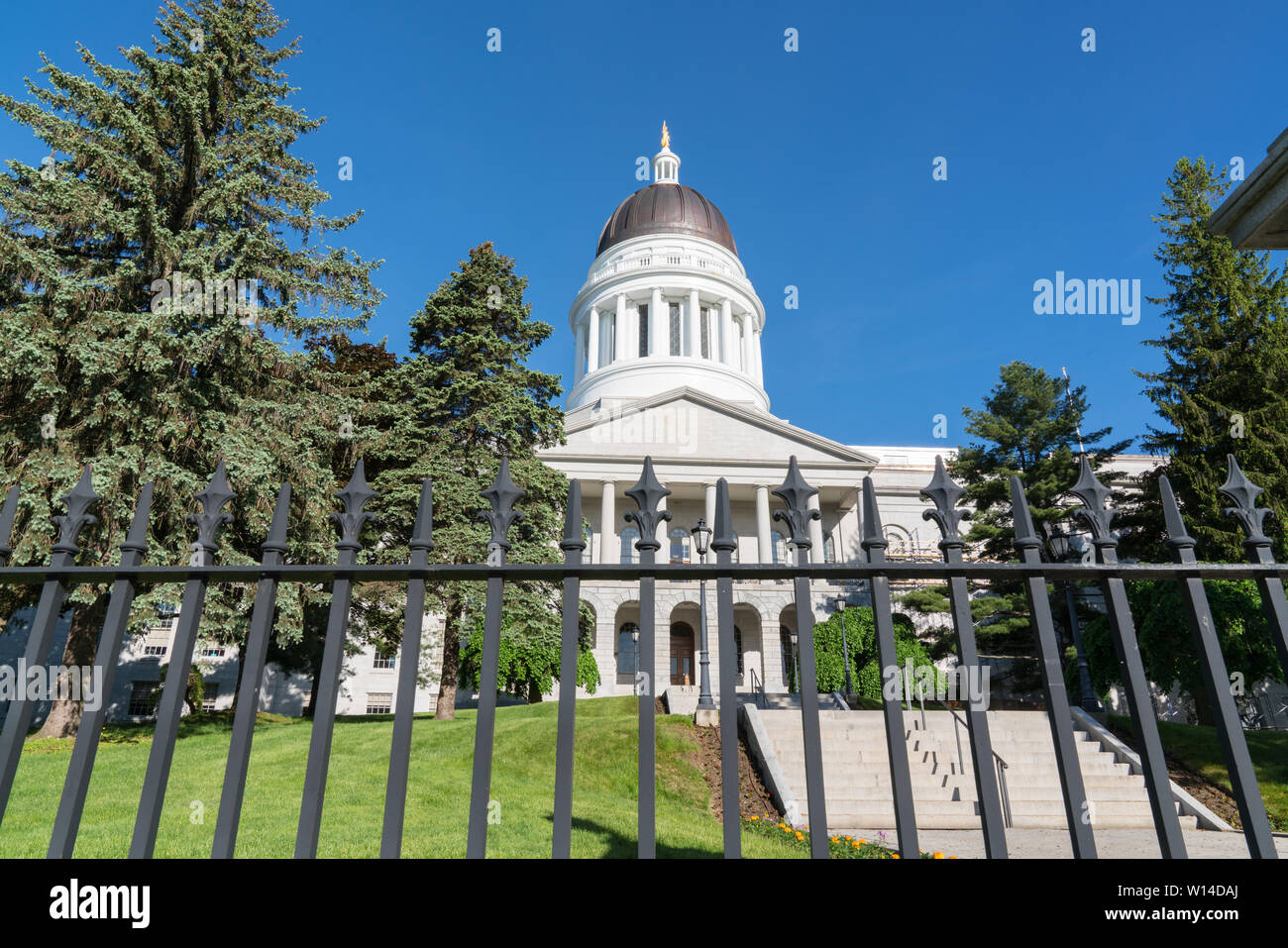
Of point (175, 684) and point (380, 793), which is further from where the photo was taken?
point (380, 793)

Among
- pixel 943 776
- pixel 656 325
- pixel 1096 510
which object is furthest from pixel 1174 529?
pixel 656 325

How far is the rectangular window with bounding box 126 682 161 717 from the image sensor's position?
1086 inches

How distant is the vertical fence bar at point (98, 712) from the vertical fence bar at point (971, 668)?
256 cm

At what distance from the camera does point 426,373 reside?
19.8m

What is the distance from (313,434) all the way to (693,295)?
37.3 meters

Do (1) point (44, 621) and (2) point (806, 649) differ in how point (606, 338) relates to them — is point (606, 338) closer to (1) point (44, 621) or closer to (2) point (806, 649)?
(1) point (44, 621)

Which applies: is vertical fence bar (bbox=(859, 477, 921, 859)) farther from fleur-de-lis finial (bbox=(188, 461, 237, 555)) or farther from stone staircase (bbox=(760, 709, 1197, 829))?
stone staircase (bbox=(760, 709, 1197, 829))

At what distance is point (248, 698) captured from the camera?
2.52 m

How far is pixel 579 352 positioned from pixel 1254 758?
4655 centimetres

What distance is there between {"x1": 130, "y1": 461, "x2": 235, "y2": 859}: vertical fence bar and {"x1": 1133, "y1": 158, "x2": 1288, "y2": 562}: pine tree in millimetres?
25401

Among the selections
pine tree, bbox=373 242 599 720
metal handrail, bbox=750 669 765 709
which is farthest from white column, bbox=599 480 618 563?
pine tree, bbox=373 242 599 720

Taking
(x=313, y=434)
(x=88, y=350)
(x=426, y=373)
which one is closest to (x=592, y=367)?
(x=426, y=373)
